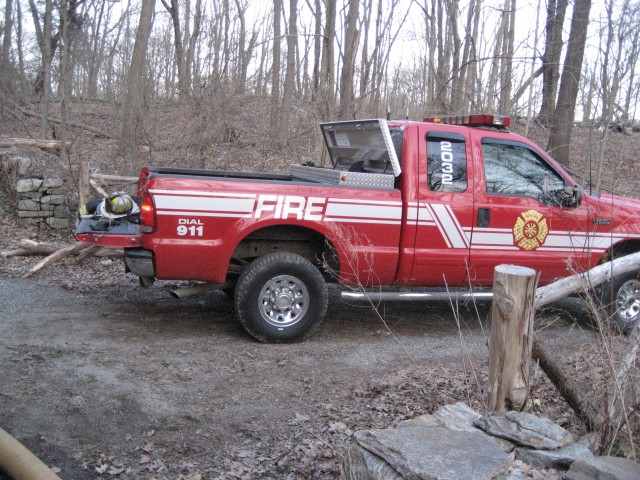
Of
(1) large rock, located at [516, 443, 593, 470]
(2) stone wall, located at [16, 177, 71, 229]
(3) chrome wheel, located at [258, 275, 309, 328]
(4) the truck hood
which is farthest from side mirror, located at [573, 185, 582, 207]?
(2) stone wall, located at [16, 177, 71, 229]

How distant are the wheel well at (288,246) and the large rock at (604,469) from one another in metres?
3.18

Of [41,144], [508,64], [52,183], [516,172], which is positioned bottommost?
[52,183]

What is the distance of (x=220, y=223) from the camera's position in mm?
5688

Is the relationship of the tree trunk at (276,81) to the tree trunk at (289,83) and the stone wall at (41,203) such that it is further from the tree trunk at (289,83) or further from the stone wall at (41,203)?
the stone wall at (41,203)

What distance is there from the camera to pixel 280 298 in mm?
5938

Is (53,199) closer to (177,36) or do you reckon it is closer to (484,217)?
(484,217)

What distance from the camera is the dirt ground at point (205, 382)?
13.0ft

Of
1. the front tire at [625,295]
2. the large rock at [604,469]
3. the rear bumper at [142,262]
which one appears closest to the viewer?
the large rock at [604,469]

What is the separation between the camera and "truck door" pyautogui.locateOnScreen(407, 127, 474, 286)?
621 centimetres

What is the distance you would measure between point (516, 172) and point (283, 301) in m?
2.72

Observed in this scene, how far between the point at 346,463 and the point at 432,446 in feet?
1.57

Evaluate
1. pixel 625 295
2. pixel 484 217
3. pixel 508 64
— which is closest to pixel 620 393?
pixel 484 217

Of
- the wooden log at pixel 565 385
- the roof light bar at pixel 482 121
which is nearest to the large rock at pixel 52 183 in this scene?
the roof light bar at pixel 482 121

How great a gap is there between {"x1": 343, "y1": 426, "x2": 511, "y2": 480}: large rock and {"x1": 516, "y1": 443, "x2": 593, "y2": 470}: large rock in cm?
14
